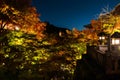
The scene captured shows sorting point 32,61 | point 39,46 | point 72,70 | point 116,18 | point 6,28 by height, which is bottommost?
point 72,70

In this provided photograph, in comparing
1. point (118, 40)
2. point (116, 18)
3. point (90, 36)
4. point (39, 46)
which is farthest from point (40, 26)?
point (90, 36)

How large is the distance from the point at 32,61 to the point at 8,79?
68.4 inches

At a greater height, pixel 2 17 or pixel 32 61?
Result: pixel 2 17

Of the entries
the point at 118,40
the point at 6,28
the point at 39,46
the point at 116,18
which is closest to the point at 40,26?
the point at 6,28

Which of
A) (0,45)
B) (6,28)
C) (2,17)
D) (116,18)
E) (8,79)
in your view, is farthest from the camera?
(116,18)

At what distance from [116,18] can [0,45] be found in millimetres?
12667

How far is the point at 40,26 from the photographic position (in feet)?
54.2

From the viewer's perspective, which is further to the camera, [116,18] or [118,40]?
[116,18]

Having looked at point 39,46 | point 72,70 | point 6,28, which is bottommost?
point 72,70

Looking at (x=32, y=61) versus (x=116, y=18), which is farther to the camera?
(x=116, y=18)

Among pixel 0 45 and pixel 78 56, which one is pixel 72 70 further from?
pixel 0 45

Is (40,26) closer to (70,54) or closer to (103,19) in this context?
(70,54)

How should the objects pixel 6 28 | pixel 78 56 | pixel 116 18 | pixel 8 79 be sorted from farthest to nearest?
pixel 116 18 → pixel 78 56 → pixel 6 28 → pixel 8 79

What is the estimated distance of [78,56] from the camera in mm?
17469
